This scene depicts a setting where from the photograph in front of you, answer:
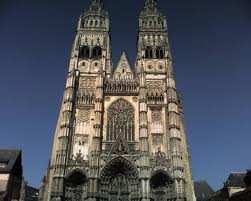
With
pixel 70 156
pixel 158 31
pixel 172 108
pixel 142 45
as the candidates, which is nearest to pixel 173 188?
pixel 172 108

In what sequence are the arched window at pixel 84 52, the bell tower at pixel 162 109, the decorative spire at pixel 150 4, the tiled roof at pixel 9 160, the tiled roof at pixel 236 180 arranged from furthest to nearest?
the decorative spire at pixel 150 4, the arched window at pixel 84 52, the tiled roof at pixel 236 180, the bell tower at pixel 162 109, the tiled roof at pixel 9 160

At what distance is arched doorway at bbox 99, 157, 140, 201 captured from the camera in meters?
33.6

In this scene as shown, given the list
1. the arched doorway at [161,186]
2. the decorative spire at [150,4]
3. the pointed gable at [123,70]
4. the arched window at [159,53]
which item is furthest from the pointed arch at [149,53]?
the arched doorway at [161,186]


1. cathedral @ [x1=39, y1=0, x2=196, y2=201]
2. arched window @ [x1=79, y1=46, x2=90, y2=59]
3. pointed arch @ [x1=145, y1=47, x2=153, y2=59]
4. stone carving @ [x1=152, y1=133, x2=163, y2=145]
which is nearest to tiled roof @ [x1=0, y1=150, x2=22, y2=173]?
cathedral @ [x1=39, y1=0, x2=196, y2=201]

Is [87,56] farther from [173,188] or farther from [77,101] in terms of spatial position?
[173,188]

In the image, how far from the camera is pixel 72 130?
122 ft

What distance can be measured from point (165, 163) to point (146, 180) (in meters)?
3.38

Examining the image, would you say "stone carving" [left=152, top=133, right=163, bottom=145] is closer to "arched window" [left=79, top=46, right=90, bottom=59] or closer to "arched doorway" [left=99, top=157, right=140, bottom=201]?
"arched doorway" [left=99, top=157, right=140, bottom=201]

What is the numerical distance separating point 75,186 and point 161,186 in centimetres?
1012

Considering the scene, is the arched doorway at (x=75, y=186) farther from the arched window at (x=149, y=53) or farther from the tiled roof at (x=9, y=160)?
the arched window at (x=149, y=53)

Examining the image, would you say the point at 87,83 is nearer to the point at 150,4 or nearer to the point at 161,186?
the point at 161,186

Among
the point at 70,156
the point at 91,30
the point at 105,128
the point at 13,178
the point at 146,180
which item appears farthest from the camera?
the point at 91,30

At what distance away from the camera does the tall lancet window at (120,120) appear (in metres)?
37.6

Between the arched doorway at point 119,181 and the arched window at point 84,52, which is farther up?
the arched window at point 84,52
